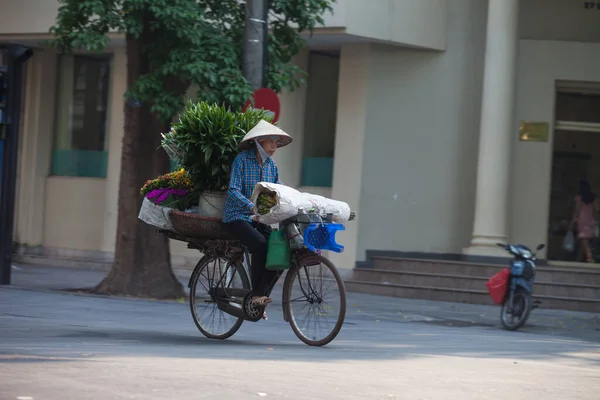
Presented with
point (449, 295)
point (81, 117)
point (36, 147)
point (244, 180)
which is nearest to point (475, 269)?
point (449, 295)

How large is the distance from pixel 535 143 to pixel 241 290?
37.4 feet

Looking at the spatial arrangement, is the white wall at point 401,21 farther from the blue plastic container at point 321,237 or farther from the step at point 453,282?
the blue plastic container at point 321,237

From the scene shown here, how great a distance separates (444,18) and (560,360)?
1115cm

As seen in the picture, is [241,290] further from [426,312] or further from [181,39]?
[426,312]

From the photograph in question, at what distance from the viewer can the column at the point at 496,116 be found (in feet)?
64.2

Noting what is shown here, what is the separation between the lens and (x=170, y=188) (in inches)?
414

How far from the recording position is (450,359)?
9336 millimetres

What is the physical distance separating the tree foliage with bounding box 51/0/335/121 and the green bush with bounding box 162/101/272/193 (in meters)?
3.29

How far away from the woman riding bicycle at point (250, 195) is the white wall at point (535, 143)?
35.9 ft

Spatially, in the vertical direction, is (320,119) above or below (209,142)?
above

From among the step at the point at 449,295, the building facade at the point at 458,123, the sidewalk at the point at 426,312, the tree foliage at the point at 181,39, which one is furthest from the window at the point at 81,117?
the tree foliage at the point at 181,39

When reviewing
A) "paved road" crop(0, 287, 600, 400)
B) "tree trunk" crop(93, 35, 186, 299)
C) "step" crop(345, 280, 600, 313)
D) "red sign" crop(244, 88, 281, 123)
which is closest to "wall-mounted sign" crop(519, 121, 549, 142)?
"step" crop(345, 280, 600, 313)

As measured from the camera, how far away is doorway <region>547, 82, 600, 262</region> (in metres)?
20.5

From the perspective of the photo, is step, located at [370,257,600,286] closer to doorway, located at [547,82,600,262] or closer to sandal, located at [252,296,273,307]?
doorway, located at [547,82,600,262]
